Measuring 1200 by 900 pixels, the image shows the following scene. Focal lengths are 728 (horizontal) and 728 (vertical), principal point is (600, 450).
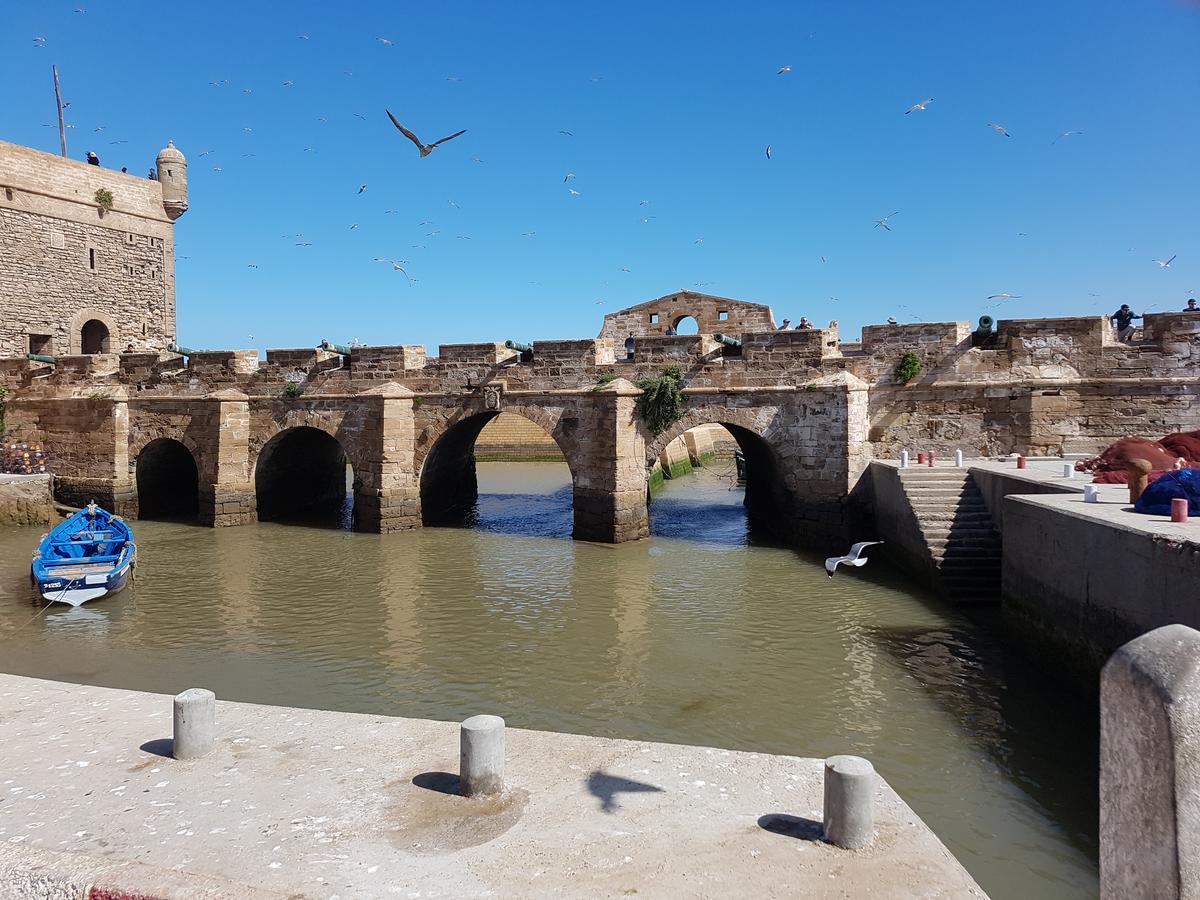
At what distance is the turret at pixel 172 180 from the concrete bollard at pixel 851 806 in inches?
1263

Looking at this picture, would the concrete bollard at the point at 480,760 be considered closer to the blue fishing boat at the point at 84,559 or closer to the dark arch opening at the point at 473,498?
the blue fishing boat at the point at 84,559

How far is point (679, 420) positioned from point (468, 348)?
5613mm

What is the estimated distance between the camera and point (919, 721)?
769 cm

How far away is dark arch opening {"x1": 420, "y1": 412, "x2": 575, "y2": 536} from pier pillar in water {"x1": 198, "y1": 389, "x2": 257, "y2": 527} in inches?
190

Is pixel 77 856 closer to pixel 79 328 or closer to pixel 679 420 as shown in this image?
pixel 679 420

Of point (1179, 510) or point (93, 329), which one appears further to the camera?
point (93, 329)

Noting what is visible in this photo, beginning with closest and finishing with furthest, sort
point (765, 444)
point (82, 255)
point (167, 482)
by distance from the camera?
point (765, 444) < point (167, 482) < point (82, 255)

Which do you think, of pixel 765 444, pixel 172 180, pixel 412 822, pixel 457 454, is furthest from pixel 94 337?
pixel 412 822

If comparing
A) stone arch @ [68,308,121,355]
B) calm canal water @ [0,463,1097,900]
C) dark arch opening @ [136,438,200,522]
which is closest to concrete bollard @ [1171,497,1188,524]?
calm canal water @ [0,463,1097,900]

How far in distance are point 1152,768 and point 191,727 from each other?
557cm

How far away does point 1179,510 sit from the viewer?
Answer: 24.9 feet

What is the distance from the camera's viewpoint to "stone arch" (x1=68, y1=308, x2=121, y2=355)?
25.8 meters

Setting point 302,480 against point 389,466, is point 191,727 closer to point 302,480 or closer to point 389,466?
point 389,466

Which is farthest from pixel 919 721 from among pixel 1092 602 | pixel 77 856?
pixel 77 856
